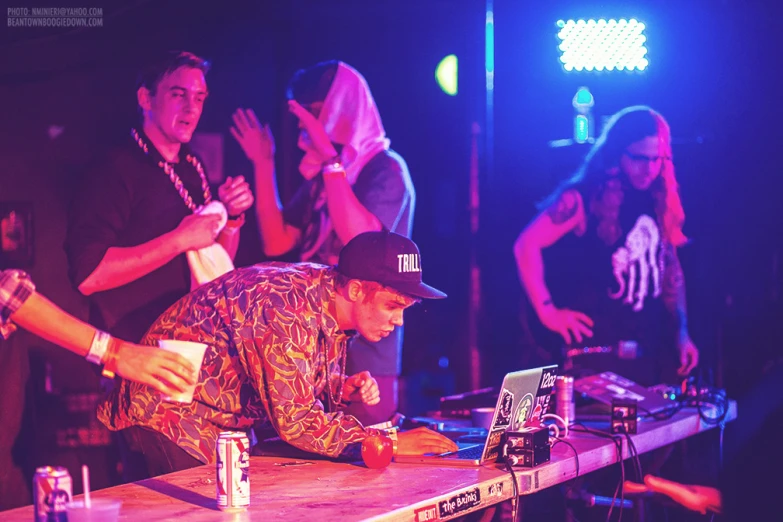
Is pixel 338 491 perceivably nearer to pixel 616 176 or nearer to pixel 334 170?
pixel 334 170

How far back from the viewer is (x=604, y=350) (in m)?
5.56

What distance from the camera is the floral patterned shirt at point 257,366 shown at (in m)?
2.94

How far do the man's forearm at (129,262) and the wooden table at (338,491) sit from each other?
1191 millimetres

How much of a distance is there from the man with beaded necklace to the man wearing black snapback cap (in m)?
0.73

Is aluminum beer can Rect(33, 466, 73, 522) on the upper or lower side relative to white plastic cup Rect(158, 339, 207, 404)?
lower

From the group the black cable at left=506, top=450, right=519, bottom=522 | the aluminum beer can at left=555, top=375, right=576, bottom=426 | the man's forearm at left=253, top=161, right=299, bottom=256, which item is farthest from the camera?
the man's forearm at left=253, top=161, right=299, bottom=256

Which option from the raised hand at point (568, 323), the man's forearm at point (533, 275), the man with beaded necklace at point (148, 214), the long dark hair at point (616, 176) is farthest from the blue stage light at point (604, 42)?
the man with beaded necklace at point (148, 214)

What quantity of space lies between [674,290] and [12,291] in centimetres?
386

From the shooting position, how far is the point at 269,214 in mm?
4723

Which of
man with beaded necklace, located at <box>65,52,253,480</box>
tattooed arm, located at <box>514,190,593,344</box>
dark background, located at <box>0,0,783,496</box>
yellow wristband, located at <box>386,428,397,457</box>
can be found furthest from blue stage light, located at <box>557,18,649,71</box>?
yellow wristband, located at <box>386,428,397,457</box>

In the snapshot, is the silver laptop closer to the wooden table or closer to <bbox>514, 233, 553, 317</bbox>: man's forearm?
the wooden table

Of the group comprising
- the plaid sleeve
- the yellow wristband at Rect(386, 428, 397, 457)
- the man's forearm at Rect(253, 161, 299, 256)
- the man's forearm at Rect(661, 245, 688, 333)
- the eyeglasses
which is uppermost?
the eyeglasses

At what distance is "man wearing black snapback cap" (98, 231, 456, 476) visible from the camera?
297 cm

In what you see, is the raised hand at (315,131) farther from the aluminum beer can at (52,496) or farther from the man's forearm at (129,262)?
the aluminum beer can at (52,496)
